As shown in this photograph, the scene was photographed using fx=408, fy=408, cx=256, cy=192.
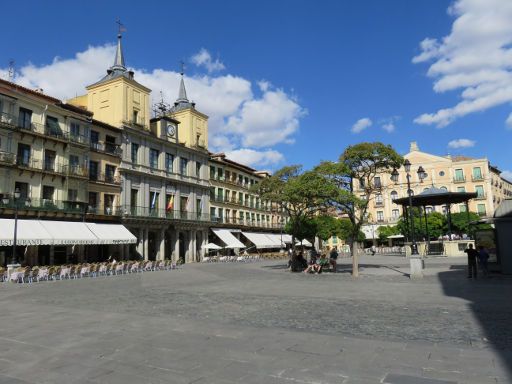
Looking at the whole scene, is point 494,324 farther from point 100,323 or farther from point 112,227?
point 112,227

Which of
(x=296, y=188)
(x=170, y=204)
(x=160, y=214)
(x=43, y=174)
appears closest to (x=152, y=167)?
(x=170, y=204)

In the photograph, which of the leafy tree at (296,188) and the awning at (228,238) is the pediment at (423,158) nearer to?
the awning at (228,238)

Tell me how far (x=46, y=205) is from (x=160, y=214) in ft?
43.7

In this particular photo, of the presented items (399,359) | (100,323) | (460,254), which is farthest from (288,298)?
(460,254)

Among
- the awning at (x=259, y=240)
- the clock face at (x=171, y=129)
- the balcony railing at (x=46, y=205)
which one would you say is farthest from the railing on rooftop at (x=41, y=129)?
the awning at (x=259, y=240)

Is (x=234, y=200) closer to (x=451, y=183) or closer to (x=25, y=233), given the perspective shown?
(x=25, y=233)

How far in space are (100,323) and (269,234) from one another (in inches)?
2174

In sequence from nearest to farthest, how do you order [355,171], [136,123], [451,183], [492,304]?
[492,304]
[355,171]
[136,123]
[451,183]

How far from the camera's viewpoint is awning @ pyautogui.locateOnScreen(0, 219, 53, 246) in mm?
24833

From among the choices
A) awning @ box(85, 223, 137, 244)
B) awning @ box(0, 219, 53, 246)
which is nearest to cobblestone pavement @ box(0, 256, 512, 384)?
awning @ box(0, 219, 53, 246)

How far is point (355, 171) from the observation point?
21.5 meters

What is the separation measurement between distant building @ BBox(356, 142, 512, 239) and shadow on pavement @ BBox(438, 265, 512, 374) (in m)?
49.3

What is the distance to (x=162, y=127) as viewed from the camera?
4412 centimetres

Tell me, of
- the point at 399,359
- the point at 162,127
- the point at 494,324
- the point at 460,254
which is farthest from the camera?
the point at 162,127
